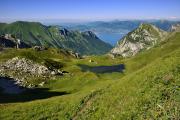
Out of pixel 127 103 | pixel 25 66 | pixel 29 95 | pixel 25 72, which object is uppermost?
pixel 127 103

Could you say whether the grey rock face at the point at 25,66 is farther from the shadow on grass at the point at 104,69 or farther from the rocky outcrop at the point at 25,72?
the shadow on grass at the point at 104,69

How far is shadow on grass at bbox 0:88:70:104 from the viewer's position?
2985 inches

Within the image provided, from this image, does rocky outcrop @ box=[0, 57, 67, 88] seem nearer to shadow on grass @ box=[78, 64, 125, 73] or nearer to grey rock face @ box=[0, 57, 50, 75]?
grey rock face @ box=[0, 57, 50, 75]

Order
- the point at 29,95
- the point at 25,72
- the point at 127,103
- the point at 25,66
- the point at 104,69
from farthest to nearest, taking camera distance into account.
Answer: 1. the point at 104,69
2. the point at 25,66
3. the point at 25,72
4. the point at 29,95
5. the point at 127,103

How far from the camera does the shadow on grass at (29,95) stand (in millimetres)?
75812

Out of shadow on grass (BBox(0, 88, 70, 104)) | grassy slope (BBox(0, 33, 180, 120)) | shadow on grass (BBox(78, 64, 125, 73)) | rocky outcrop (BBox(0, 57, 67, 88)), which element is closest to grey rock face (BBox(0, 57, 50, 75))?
rocky outcrop (BBox(0, 57, 67, 88))

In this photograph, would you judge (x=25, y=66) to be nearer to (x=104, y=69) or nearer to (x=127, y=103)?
(x=104, y=69)

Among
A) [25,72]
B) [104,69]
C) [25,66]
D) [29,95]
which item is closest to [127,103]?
[29,95]

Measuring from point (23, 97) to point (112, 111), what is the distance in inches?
1972

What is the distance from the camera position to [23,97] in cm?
7888

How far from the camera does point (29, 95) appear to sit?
82625 mm

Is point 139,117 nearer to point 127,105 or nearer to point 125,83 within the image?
point 127,105

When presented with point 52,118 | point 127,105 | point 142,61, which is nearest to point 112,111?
point 127,105

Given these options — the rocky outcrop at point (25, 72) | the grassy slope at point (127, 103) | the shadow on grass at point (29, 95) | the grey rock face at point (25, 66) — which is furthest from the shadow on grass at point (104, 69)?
the grassy slope at point (127, 103)
